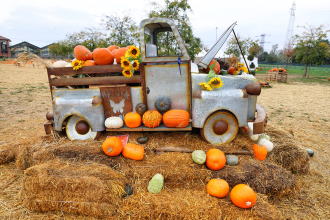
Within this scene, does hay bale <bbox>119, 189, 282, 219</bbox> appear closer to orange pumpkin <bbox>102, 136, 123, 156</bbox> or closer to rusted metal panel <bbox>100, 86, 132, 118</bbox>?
orange pumpkin <bbox>102, 136, 123, 156</bbox>

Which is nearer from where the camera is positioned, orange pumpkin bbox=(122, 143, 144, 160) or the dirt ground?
the dirt ground

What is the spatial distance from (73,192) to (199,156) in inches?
73.9

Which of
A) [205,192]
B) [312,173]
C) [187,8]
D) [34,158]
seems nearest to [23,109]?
[34,158]

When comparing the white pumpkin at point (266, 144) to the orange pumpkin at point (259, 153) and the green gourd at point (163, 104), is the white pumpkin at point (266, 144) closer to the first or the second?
the orange pumpkin at point (259, 153)

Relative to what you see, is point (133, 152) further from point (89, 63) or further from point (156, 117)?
point (89, 63)

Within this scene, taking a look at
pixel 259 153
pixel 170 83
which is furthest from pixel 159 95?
pixel 259 153

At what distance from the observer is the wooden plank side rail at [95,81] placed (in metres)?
3.76

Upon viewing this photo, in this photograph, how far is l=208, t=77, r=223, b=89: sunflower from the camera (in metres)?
3.50

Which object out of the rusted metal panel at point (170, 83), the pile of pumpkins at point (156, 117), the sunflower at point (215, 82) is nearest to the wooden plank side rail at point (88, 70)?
the rusted metal panel at point (170, 83)

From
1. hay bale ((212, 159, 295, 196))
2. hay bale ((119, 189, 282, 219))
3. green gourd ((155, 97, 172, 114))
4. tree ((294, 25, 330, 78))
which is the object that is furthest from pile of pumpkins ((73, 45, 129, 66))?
tree ((294, 25, 330, 78))

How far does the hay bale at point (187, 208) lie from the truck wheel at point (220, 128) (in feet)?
3.64

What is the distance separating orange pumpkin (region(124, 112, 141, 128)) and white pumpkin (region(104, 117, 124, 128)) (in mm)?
126

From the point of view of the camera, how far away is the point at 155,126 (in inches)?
146

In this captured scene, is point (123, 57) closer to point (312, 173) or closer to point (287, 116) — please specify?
point (312, 173)
